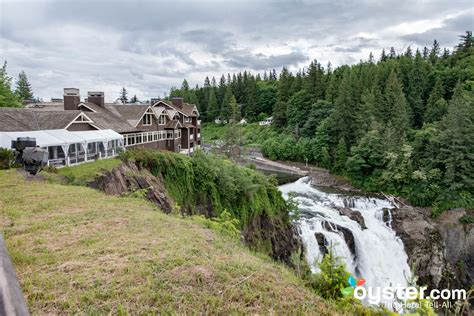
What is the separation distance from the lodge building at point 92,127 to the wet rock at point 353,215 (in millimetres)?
18251

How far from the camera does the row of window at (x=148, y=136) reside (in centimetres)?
2520

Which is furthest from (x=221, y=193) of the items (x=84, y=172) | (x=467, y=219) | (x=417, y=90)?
(x=417, y=90)

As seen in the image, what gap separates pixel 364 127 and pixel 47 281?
41.5 meters

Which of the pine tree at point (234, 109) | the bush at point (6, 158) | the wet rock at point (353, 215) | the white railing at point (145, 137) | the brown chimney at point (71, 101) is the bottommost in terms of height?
the wet rock at point (353, 215)

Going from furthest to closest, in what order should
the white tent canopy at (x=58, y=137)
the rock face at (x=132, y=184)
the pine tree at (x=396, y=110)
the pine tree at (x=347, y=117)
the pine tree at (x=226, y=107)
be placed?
the pine tree at (x=226, y=107) → the pine tree at (x=347, y=117) → the pine tree at (x=396, y=110) → the white tent canopy at (x=58, y=137) → the rock face at (x=132, y=184)

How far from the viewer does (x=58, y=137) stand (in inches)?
665

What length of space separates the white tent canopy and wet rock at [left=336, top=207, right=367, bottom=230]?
18842 mm

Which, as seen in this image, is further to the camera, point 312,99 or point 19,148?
point 312,99

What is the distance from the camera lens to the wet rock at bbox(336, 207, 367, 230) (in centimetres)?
2291

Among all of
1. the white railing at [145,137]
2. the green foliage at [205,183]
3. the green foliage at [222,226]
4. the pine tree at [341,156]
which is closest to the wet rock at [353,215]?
the green foliage at [205,183]

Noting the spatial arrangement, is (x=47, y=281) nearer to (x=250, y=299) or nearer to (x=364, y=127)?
(x=250, y=299)

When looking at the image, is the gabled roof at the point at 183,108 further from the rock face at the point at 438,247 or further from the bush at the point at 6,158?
the rock face at the point at 438,247

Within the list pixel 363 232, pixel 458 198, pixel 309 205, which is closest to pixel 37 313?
pixel 363 232

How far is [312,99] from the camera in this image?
55.2 meters
